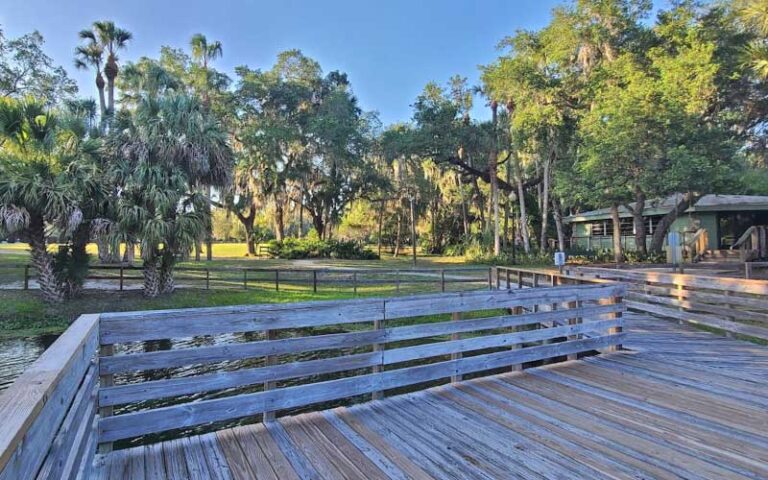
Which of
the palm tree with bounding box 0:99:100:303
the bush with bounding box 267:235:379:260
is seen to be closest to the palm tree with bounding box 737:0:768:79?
the palm tree with bounding box 0:99:100:303

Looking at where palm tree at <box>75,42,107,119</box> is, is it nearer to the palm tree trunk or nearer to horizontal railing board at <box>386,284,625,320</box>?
the palm tree trunk

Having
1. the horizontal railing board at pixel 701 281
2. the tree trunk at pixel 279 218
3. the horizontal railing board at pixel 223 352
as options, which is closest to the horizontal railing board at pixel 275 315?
the horizontal railing board at pixel 223 352

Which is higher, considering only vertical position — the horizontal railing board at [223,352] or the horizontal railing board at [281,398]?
the horizontal railing board at [223,352]

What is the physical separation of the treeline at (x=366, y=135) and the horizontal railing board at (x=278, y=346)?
9.63 metres

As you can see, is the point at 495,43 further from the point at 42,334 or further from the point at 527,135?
the point at 42,334

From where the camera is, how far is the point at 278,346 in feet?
10.1

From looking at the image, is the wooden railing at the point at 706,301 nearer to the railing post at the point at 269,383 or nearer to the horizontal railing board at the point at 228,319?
the horizontal railing board at the point at 228,319

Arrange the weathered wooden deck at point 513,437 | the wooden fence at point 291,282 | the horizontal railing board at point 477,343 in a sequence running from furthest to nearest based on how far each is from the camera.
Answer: the wooden fence at point 291,282 → the horizontal railing board at point 477,343 → the weathered wooden deck at point 513,437

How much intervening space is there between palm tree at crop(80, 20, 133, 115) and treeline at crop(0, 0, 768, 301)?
0.09m

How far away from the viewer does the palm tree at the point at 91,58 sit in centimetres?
2123

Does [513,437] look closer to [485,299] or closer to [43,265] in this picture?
[485,299]

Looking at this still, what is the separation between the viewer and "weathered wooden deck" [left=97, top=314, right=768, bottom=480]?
8.00ft

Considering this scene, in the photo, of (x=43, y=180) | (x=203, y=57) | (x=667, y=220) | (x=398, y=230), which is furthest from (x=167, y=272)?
(x=398, y=230)

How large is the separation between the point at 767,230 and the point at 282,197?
2640cm
